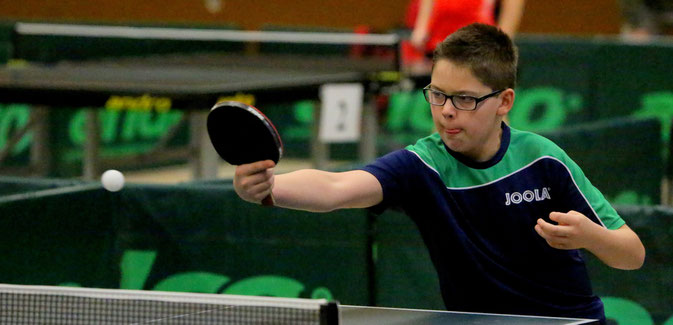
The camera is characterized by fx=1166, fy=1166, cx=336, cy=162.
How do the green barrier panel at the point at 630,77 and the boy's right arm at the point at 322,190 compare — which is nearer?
the boy's right arm at the point at 322,190

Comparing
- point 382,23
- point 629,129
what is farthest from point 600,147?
point 382,23

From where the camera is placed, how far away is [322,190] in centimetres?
273

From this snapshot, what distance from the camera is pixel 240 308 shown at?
98.3 inches

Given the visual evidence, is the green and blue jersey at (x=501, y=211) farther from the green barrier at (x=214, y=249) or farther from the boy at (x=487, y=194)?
the green barrier at (x=214, y=249)

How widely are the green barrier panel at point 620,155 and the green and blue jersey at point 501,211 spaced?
116 inches

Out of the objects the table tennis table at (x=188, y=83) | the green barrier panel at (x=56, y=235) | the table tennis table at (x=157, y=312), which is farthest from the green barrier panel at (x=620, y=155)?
the table tennis table at (x=157, y=312)

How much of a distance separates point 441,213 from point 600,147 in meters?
3.47

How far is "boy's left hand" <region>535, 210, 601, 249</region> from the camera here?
255 centimetres

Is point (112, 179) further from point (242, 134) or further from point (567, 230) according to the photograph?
point (567, 230)

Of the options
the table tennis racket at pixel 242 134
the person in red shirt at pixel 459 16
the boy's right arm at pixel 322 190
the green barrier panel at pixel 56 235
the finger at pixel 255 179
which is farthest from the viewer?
the person in red shirt at pixel 459 16

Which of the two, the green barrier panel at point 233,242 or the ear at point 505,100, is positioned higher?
the ear at point 505,100

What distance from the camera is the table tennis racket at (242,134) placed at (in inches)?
90.7

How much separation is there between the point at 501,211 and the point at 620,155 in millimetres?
3595

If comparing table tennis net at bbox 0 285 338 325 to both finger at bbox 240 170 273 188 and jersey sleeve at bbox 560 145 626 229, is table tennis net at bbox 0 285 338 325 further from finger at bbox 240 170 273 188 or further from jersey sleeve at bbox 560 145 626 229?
jersey sleeve at bbox 560 145 626 229
